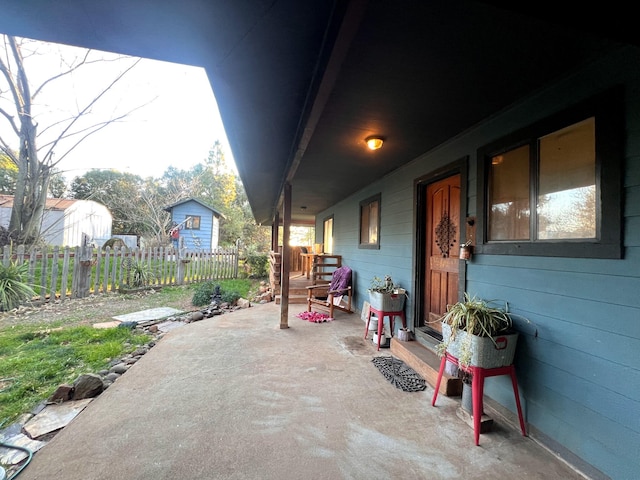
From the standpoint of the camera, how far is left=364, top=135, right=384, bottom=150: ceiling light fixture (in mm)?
2708

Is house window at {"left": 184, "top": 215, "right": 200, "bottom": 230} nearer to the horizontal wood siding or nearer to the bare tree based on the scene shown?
the horizontal wood siding

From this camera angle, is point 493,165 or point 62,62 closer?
point 493,165

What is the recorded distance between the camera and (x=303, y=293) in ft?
20.0

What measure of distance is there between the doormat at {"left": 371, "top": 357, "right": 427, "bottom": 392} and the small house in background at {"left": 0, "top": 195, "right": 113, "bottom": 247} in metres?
15.3

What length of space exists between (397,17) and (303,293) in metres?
5.41

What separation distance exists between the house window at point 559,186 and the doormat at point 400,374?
134 cm

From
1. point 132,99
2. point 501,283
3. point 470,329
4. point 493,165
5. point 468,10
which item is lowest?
point 470,329

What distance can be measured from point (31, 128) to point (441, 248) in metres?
7.96

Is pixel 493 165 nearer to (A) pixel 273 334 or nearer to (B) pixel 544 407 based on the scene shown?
(B) pixel 544 407

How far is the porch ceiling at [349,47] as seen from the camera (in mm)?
1138

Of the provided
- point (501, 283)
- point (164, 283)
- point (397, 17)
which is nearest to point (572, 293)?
point (501, 283)

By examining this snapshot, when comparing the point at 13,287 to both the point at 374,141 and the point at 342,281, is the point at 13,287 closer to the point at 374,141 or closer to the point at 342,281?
the point at 342,281

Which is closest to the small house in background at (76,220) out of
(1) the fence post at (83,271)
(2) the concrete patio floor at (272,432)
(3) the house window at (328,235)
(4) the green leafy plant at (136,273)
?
(4) the green leafy plant at (136,273)

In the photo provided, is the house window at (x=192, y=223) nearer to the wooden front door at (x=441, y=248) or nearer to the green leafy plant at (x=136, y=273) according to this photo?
the green leafy plant at (x=136, y=273)
